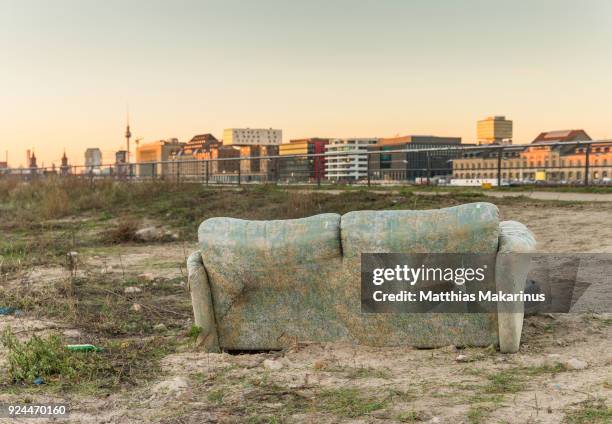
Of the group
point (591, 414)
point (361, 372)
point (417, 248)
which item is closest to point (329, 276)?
point (417, 248)

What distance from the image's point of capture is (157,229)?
12.9 metres

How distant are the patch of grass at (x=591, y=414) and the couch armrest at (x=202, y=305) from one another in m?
2.51

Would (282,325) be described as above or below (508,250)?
below

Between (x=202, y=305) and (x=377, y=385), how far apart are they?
58.9 inches

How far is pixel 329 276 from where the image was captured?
187 inches

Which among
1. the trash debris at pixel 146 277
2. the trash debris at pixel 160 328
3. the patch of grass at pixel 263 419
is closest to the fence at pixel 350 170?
the trash debris at pixel 146 277

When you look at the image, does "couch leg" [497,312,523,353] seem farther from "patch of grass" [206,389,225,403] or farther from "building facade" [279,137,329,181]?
"building facade" [279,137,329,181]

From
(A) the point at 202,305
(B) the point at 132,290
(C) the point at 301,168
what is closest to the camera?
(A) the point at 202,305

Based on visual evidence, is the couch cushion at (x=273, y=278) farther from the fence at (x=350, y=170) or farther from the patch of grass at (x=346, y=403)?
the fence at (x=350, y=170)

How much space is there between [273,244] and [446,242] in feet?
3.92

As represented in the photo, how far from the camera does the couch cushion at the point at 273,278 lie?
15.6 feet

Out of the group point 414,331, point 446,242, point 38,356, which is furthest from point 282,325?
point 38,356

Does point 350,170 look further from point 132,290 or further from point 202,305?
point 202,305

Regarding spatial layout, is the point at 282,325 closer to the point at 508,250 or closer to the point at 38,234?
the point at 508,250
